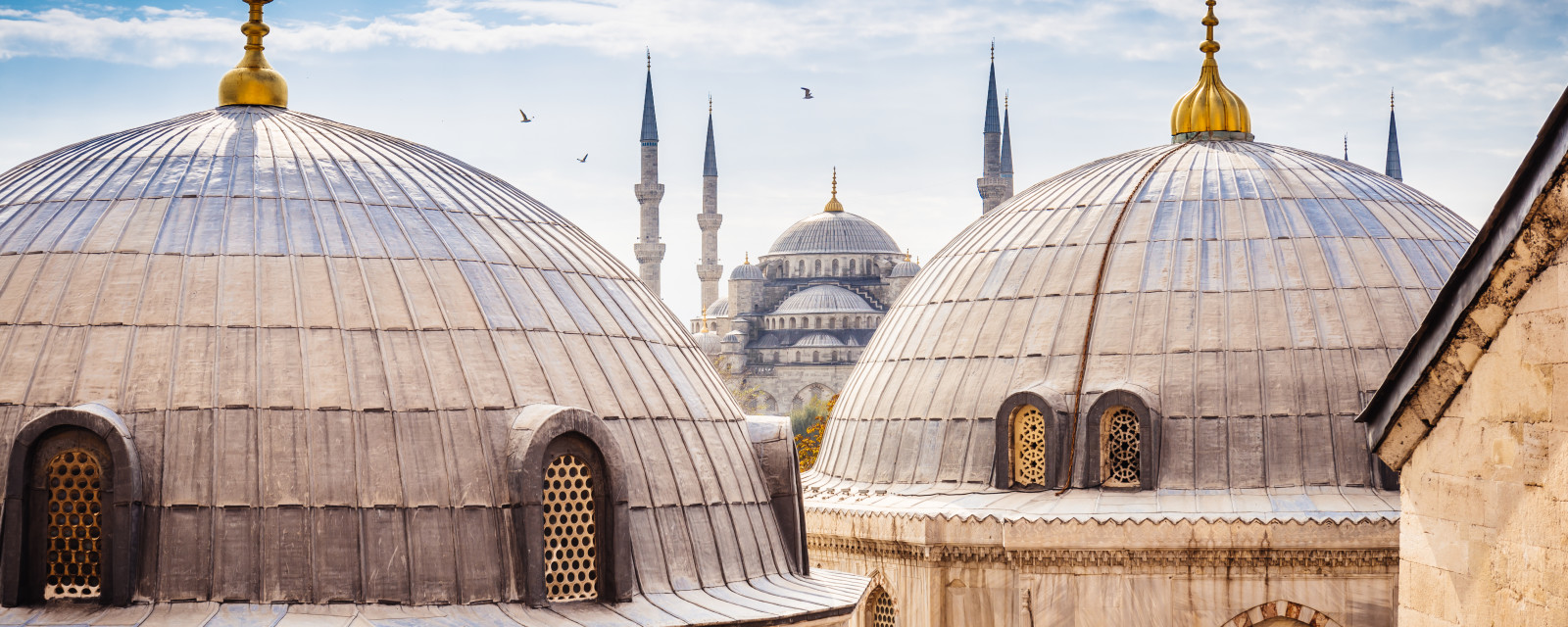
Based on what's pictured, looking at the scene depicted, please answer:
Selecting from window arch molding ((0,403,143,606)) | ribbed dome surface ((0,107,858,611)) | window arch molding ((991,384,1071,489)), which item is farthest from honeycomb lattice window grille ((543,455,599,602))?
window arch molding ((991,384,1071,489))

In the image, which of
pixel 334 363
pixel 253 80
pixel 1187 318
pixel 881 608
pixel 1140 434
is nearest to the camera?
pixel 334 363

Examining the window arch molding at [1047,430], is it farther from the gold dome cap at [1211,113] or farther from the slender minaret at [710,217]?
the slender minaret at [710,217]

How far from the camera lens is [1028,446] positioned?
1670 cm

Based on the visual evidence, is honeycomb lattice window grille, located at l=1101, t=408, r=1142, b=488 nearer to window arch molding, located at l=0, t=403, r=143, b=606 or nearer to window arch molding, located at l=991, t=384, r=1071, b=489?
window arch molding, located at l=991, t=384, r=1071, b=489

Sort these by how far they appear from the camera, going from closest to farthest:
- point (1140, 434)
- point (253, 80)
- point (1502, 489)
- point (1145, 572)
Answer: point (1502, 489) → point (253, 80) → point (1145, 572) → point (1140, 434)

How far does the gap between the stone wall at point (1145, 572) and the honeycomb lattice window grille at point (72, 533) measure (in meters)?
8.42

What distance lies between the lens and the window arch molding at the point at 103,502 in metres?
9.50

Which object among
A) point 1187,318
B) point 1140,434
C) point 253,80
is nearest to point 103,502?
point 253,80

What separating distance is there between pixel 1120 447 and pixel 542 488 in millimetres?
7653

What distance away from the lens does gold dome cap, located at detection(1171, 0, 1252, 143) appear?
20.0 meters

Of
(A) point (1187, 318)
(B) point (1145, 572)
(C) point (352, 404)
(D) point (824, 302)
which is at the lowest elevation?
(B) point (1145, 572)

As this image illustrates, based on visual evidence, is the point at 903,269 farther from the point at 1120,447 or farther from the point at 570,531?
the point at 570,531

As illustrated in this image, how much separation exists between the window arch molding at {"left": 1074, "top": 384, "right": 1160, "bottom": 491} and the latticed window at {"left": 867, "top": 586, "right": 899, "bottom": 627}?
7.71ft

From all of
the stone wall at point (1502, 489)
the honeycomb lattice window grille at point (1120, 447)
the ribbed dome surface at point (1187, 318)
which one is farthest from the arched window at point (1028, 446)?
the stone wall at point (1502, 489)
